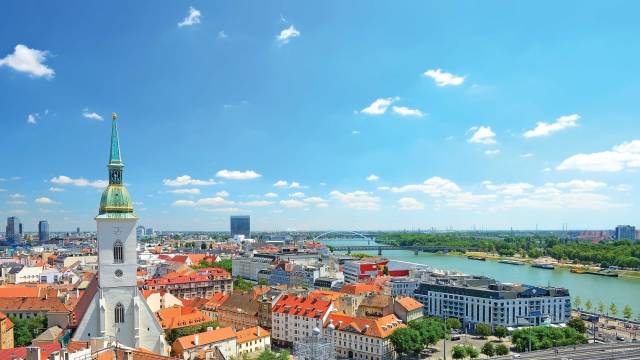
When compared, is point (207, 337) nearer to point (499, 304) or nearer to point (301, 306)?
point (301, 306)

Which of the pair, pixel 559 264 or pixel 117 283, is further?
pixel 559 264

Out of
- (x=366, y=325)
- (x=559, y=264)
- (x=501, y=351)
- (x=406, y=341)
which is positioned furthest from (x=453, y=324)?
(x=559, y=264)

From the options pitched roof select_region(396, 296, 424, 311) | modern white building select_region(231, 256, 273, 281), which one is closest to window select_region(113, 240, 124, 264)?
pitched roof select_region(396, 296, 424, 311)

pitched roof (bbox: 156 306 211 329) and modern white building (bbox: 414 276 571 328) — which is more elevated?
pitched roof (bbox: 156 306 211 329)

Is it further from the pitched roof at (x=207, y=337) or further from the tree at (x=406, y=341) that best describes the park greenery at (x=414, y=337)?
the pitched roof at (x=207, y=337)

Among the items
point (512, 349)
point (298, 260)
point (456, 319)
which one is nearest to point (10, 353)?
point (512, 349)

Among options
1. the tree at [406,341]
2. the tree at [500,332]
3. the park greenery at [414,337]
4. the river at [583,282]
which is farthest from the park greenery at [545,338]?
the river at [583,282]

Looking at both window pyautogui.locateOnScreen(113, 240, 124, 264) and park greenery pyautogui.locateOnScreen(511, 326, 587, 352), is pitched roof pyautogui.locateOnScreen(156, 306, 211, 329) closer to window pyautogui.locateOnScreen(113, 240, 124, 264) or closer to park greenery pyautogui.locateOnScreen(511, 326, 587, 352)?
window pyautogui.locateOnScreen(113, 240, 124, 264)
